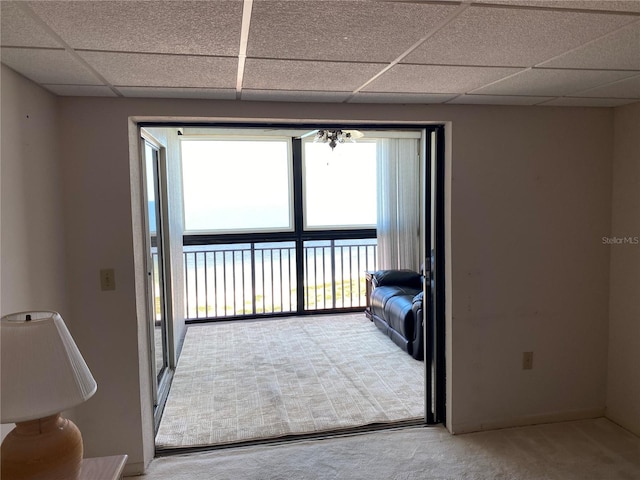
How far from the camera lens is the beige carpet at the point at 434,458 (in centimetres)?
240

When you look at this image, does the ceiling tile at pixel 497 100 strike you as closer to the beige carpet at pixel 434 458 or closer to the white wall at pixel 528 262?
the white wall at pixel 528 262

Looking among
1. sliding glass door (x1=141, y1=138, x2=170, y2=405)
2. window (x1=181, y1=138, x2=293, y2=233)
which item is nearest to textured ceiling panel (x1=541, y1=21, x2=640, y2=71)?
sliding glass door (x1=141, y1=138, x2=170, y2=405)

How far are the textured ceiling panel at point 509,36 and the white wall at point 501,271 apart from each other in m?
0.88

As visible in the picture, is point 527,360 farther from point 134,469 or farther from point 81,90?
point 81,90

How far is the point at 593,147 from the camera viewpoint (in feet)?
9.30

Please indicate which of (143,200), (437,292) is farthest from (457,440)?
(143,200)

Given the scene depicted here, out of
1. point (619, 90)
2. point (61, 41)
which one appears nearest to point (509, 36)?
point (619, 90)

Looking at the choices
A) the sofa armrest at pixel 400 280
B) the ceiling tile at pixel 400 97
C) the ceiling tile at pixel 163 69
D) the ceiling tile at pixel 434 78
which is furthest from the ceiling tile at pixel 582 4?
the sofa armrest at pixel 400 280

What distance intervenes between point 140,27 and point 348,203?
464 cm

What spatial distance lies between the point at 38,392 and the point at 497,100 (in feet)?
8.15

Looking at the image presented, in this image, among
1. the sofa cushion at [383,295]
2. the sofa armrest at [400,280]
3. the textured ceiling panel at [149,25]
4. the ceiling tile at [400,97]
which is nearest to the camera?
the textured ceiling panel at [149,25]

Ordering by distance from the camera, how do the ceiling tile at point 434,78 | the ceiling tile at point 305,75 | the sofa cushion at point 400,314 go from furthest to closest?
1. the sofa cushion at point 400,314
2. the ceiling tile at point 434,78
3. the ceiling tile at point 305,75

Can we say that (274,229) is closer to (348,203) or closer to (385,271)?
(348,203)

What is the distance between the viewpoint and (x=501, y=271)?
9.19 ft
